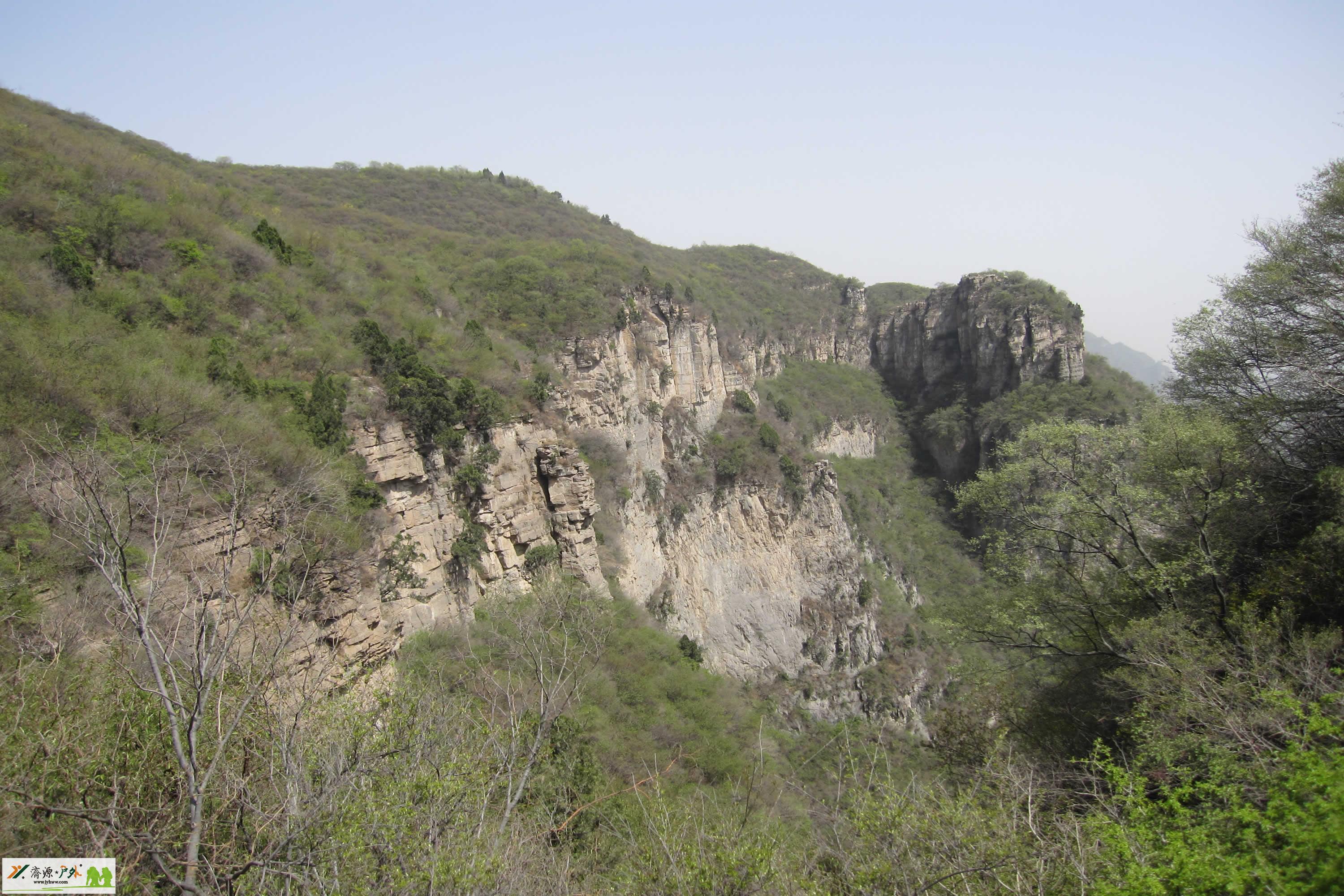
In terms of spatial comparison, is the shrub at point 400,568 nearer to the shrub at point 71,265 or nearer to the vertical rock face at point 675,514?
the vertical rock face at point 675,514

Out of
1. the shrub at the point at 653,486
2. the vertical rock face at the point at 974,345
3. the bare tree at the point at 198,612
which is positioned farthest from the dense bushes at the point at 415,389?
the vertical rock face at the point at 974,345

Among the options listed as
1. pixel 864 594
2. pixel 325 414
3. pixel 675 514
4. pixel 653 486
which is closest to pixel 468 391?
pixel 325 414

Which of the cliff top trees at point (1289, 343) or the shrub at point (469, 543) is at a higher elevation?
the cliff top trees at point (1289, 343)

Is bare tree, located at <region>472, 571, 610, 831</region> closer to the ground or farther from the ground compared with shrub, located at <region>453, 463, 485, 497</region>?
closer to the ground

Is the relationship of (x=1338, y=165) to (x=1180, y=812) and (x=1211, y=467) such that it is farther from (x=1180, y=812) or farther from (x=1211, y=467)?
(x=1180, y=812)

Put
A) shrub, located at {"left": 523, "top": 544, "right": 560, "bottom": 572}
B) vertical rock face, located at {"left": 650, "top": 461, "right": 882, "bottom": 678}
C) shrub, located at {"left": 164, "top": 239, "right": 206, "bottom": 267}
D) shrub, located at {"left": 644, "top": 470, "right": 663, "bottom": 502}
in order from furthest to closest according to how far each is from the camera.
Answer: vertical rock face, located at {"left": 650, "top": 461, "right": 882, "bottom": 678}, shrub, located at {"left": 644, "top": 470, "right": 663, "bottom": 502}, shrub, located at {"left": 523, "top": 544, "right": 560, "bottom": 572}, shrub, located at {"left": 164, "top": 239, "right": 206, "bottom": 267}

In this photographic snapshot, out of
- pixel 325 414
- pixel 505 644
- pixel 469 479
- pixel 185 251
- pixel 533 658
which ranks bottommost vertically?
pixel 505 644

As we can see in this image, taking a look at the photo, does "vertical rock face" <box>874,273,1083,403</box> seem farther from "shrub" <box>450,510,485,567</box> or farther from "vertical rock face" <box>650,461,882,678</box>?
"shrub" <box>450,510,485,567</box>

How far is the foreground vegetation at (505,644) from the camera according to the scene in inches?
221

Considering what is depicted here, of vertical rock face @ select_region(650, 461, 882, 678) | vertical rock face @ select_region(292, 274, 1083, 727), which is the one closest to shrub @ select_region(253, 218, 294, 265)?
vertical rock face @ select_region(292, 274, 1083, 727)

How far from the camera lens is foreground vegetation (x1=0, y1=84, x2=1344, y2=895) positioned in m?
5.61

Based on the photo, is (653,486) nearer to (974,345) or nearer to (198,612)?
Answer: (198,612)

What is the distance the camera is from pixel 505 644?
14.7 m

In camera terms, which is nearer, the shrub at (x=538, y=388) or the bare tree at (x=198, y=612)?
the bare tree at (x=198, y=612)
